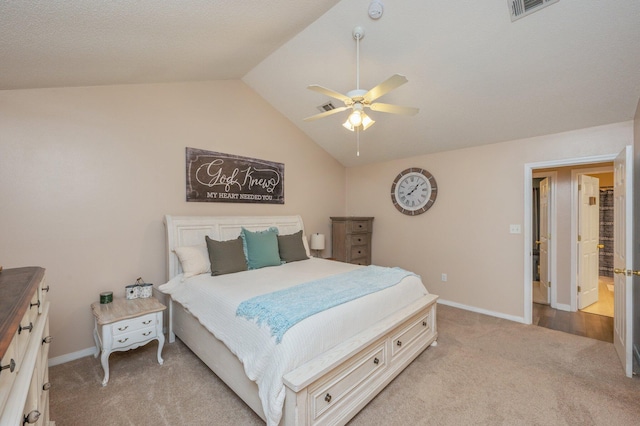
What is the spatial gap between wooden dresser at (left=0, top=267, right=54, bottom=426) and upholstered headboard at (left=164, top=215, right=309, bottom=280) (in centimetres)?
159

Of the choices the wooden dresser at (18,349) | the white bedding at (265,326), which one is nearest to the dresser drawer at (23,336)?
the wooden dresser at (18,349)

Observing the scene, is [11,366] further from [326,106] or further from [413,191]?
[413,191]

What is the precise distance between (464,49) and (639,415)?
124 inches

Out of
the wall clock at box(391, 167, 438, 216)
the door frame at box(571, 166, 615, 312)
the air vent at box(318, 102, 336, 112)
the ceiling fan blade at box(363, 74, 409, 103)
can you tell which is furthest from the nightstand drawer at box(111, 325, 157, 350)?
the door frame at box(571, 166, 615, 312)

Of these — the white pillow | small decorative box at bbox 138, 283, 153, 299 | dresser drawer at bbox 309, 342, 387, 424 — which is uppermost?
the white pillow

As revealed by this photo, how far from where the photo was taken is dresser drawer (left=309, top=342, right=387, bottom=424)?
168 cm

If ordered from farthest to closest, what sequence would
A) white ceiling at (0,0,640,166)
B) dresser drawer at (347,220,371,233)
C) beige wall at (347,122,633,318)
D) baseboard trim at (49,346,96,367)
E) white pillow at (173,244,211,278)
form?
dresser drawer at (347,220,371,233) < beige wall at (347,122,633,318) < white pillow at (173,244,211,278) < baseboard trim at (49,346,96,367) < white ceiling at (0,0,640,166)

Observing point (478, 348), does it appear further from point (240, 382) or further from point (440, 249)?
point (240, 382)

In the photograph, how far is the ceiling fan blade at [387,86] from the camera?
1941mm

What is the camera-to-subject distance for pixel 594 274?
14.2 ft

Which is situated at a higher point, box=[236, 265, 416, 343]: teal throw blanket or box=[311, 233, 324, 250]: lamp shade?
box=[311, 233, 324, 250]: lamp shade

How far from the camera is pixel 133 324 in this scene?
2.42 m

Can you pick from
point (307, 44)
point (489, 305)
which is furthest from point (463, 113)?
point (489, 305)

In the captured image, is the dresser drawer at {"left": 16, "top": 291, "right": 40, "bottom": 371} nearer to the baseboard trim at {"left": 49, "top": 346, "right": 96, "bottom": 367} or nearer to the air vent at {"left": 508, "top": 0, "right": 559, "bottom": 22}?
the baseboard trim at {"left": 49, "top": 346, "right": 96, "bottom": 367}
